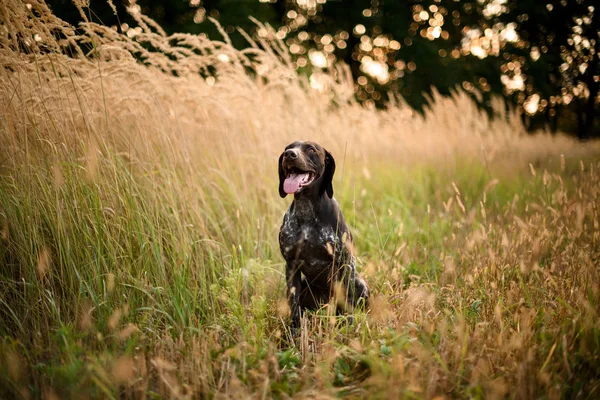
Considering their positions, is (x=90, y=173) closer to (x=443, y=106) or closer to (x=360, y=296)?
(x=360, y=296)

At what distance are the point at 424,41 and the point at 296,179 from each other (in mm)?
18531

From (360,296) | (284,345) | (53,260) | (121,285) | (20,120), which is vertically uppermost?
(20,120)

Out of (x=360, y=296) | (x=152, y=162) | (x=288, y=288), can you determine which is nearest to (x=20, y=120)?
(x=152, y=162)

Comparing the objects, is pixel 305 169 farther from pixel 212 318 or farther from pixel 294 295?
pixel 212 318

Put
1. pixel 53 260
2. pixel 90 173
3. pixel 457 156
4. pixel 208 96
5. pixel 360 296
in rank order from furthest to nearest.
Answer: pixel 457 156
pixel 208 96
pixel 360 296
pixel 53 260
pixel 90 173

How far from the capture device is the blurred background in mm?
13898

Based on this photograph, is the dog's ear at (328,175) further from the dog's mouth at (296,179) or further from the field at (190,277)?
the field at (190,277)

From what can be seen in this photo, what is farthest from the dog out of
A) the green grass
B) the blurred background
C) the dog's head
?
the blurred background

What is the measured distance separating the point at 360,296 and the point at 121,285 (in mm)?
1617

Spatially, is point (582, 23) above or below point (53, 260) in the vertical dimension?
above

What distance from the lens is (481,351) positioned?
1979 millimetres

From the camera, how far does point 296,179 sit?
8.24ft

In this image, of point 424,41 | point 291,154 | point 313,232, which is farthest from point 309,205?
point 424,41

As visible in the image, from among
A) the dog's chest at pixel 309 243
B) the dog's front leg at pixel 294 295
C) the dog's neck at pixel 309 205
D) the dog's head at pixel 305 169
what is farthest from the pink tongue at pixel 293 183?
the dog's front leg at pixel 294 295
